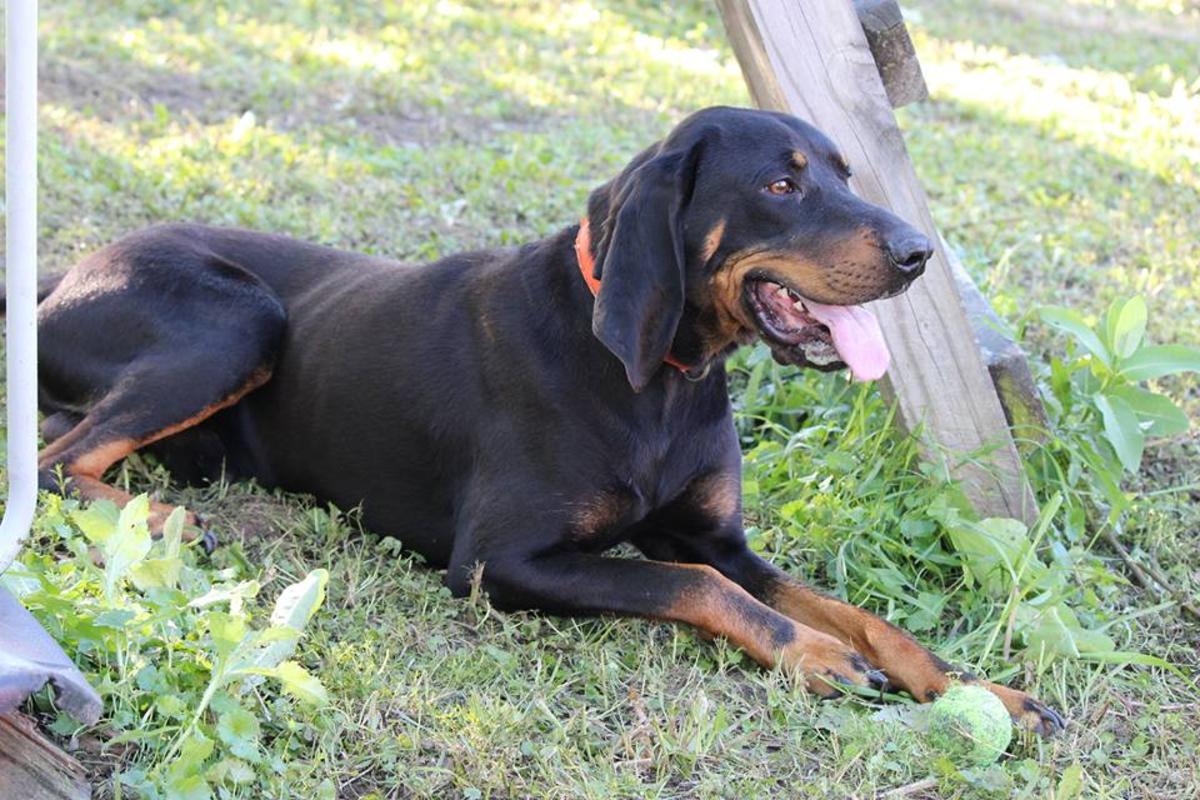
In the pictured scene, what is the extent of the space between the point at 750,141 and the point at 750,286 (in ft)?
1.29

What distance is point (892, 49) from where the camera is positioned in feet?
14.6

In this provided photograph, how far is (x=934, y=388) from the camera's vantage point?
14.8 ft

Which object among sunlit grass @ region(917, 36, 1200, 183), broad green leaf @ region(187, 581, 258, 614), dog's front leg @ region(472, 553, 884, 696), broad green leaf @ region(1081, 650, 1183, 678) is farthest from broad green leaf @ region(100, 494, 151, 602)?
sunlit grass @ region(917, 36, 1200, 183)

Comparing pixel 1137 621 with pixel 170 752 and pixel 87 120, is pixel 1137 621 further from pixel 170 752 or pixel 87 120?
pixel 87 120

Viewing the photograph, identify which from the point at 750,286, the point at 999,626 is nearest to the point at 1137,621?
the point at 999,626

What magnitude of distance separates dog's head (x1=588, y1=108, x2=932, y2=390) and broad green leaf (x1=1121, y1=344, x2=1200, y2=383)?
110 centimetres

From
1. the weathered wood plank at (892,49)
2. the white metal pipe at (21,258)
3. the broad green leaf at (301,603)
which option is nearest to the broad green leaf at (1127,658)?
the weathered wood plank at (892,49)

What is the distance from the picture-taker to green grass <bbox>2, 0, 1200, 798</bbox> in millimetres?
3340

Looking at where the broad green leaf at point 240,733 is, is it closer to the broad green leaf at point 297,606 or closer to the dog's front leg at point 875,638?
the broad green leaf at point 297,606

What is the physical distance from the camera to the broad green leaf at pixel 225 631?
115 inches

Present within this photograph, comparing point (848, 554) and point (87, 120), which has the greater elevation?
point (87, 120)

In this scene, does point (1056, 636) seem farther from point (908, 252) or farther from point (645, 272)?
A: point (645, 272)

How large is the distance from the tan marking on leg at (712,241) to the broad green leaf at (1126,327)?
154 centimetres

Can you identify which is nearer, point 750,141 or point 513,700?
point 513,700
